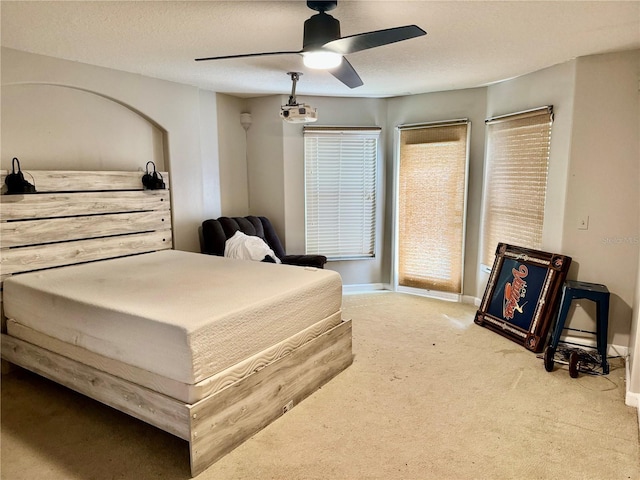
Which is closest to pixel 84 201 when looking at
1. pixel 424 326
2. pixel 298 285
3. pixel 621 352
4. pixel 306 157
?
pixel 298 285

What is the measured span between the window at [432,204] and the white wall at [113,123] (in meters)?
2.25

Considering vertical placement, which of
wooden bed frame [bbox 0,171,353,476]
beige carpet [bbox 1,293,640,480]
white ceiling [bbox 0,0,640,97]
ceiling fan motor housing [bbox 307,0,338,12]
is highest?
white ceiling [bbox 0,0,640,97]

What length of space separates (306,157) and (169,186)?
5.27 feet

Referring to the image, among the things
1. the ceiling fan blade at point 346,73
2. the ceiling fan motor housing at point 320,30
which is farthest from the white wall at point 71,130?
the ceiling fan motor housing at point 320,30

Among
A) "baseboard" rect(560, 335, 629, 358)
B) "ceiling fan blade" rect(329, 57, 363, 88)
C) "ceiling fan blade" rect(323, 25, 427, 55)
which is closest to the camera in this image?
"ceiling fan blade" rect(323, 25, 427, 55)

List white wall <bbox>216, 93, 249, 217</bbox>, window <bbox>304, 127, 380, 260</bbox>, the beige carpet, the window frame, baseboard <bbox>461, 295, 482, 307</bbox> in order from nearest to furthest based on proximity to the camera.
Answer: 1. the beige carpet
2. the window frame
3. baseboard <bbox>461, 295, 482, 307</bbox>
4. white wall <bbox>216, 93, 249, 217</bbox>
5. window <bbox>304, 127, 380, 260</bbox>

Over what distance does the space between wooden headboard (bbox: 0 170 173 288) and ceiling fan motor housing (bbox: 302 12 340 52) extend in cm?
226

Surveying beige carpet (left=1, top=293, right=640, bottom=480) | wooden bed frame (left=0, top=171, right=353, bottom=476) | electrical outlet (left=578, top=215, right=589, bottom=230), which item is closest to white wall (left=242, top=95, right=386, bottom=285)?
wooden bed frame (left=0, top=171, right=353, bottom=476)

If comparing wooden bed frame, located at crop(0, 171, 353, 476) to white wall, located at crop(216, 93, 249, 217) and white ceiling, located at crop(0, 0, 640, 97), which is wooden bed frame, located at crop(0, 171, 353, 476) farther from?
white ceiling, located at crop(0, 0, 640, 97)

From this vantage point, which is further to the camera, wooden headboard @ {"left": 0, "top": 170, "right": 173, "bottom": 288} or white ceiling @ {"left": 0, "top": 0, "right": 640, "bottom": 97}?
wooden headboard @ {"left": 0, "top": 170, "right": 173, "bottom": 288}

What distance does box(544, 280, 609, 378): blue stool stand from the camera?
2.98 m

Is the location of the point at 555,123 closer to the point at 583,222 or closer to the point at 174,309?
the point at 583,222

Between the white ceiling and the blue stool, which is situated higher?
the white ceiling

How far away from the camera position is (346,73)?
8.57ft
